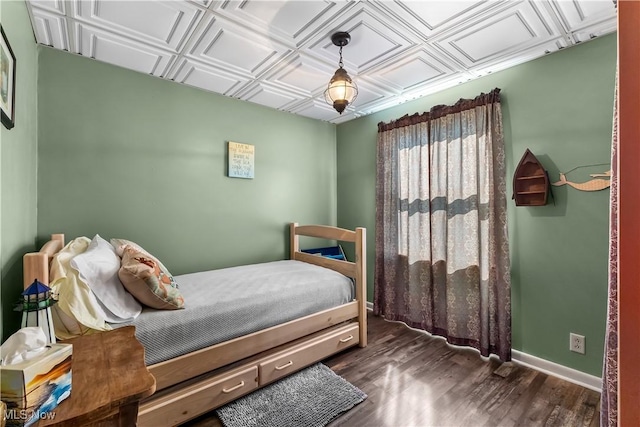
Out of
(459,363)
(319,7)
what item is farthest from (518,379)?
(319,7)

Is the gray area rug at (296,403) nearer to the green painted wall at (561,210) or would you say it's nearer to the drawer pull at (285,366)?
the drawer pull at (285,366)

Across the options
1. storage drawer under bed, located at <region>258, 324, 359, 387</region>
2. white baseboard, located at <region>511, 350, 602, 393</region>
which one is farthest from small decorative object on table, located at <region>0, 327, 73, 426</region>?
white baseboard, located at <region>511, 350, 602, 393</region>

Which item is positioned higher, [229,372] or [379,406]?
[229,372]

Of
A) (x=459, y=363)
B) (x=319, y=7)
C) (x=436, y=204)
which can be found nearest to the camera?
(x=319, y=7)

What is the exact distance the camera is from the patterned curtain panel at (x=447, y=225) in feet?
7.31

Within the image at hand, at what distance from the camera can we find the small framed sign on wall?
2818mm

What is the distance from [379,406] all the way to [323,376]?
0.45 m

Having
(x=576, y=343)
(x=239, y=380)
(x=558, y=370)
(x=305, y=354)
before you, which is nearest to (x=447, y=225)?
(x=576, y=343)

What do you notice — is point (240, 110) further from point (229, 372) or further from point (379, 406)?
point (379, 406)

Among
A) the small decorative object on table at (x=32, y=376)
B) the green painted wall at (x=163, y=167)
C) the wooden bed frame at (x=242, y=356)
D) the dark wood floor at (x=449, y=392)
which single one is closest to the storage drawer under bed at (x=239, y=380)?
the wooden bed frame at (x=242, y=356)

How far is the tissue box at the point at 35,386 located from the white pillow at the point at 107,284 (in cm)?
73

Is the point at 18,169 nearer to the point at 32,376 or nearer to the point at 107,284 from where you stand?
the point at 107,284

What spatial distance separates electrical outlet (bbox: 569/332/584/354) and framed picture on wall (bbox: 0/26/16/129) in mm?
3504

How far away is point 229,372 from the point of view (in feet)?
5.54
